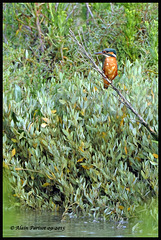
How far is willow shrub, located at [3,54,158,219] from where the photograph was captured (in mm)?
7641

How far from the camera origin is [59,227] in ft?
23.6

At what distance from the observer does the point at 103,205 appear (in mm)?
7578

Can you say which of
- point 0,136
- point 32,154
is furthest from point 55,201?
point 0,136

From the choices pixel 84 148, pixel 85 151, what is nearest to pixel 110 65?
pixel 84 148

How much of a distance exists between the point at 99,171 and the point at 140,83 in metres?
2.12

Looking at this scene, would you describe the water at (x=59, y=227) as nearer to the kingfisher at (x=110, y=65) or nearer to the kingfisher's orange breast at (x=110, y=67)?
the kingfisher at (x=110, y=65)

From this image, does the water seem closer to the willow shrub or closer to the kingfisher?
the willow shrub

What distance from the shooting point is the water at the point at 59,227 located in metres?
6.78

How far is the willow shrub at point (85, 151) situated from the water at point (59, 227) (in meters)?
0.24

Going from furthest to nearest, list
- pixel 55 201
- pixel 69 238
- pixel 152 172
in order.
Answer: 1. pixel 55 201
2. pixel 152 172
3. pixel 69 238

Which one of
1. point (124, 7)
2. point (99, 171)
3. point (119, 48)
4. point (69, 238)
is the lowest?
point (69, 238)

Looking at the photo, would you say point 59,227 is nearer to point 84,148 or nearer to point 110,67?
point 84,148

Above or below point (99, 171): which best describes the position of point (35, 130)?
above

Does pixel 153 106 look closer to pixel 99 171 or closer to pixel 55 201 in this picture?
pixel 99 171
